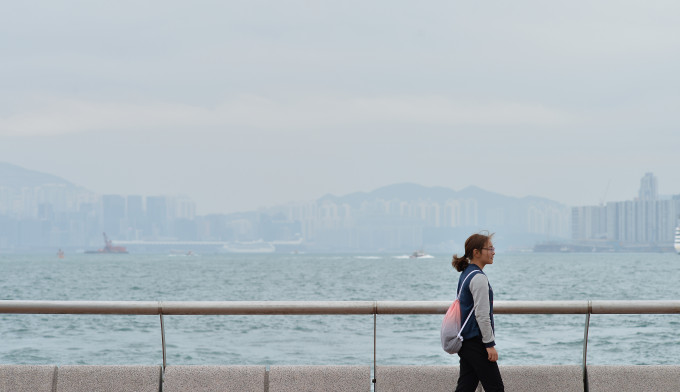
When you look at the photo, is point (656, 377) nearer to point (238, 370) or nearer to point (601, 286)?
point (238, 370)

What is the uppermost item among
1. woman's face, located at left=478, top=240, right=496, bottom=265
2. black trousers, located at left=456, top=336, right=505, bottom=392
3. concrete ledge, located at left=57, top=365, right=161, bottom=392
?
woman's face, located at left=478, top=240, right=496, bottom=265

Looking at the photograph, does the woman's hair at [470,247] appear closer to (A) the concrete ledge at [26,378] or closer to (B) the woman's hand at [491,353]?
(B) the woman's hand at [491,353]

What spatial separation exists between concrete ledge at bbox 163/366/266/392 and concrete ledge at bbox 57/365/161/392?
0.18 metres

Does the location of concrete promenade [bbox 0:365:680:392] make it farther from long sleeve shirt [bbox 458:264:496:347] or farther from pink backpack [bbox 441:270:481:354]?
long sleeve shirt [bbox 458:264:496:347]

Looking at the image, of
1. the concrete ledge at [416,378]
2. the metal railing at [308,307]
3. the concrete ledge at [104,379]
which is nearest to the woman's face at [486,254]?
the metal railing at [308,307]

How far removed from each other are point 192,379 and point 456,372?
2.11 meters

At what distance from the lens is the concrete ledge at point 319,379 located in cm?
690

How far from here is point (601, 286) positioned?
8200 cm

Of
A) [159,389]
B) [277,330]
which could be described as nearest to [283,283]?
[277,330]

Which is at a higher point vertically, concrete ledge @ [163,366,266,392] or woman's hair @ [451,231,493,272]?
woman's hair @ [451,231,493,272]

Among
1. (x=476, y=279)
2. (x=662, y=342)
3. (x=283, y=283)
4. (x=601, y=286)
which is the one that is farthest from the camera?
(x=283, y=283)

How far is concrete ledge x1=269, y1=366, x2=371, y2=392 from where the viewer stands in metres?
6.90

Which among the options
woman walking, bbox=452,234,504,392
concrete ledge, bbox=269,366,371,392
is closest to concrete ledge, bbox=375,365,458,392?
concrete ledge, bbox=269,366,371,392

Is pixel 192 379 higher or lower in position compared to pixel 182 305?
lower
